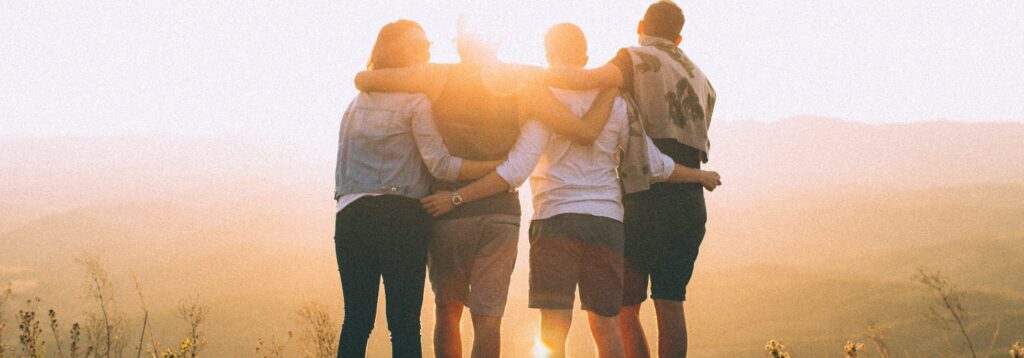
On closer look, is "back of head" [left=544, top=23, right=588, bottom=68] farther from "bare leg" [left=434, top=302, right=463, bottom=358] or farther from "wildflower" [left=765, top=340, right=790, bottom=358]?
"wildflower" [left=765, top=340, right=790, bottom=358]

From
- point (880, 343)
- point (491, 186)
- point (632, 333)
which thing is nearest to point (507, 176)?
point (491, 186)

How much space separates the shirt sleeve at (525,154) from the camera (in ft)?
11.4

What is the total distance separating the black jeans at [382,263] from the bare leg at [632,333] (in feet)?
3.67

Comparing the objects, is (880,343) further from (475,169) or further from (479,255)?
(475,169)

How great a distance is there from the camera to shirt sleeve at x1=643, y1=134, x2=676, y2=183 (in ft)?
11.8

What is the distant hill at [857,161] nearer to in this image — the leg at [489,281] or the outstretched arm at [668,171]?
the outstretched arm at [668,171]

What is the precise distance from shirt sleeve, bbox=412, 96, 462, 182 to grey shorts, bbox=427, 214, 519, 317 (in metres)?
0.26

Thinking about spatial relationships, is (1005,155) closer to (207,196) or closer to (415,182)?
(207,196)

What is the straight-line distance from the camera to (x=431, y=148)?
3.47 meters

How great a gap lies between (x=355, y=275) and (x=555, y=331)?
976 mm

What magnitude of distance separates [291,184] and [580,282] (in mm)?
142052

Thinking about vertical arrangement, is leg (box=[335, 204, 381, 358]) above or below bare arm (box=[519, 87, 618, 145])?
below

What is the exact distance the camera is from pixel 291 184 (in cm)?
13900

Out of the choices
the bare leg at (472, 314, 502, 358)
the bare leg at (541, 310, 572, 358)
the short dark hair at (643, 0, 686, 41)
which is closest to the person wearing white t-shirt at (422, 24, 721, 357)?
the bare leg at (541, 310, 572, 358)
